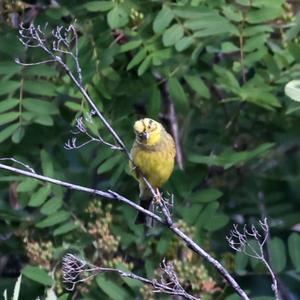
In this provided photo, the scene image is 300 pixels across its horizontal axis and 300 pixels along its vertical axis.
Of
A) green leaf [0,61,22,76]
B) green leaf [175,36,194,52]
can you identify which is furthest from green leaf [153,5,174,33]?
green leaf [0,61,22,76]

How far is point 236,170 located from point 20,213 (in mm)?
1348

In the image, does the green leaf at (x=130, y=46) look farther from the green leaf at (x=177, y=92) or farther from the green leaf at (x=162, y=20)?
the green leaf at (x=177, y=92)

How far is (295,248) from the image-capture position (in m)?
6.04

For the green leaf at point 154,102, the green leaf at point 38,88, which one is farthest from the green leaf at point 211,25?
the green leaf at point 38,88

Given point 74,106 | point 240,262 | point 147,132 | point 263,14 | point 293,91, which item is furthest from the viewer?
point 240,262

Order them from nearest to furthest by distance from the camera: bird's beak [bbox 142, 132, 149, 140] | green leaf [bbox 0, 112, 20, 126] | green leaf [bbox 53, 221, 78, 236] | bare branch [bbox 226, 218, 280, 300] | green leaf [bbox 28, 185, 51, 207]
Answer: bare branch [bbox 226, 218, 280, 300]
bird's beak [bbox 142, 132, 149, 140]
green leaf [bbox 0, 112, 20, 126]
green leaf [bbox 28, 185, 51, 207]
green leaf [bbox 53, 221, 78, 236]

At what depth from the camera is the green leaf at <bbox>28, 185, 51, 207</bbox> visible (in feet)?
19.4

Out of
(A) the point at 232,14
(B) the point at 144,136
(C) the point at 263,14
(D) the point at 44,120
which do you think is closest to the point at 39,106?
(D) the point at 44,120

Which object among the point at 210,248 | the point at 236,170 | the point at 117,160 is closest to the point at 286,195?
the point at 236,170

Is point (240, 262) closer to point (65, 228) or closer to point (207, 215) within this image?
point (207, 215)

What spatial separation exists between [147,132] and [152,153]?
12 centimetres

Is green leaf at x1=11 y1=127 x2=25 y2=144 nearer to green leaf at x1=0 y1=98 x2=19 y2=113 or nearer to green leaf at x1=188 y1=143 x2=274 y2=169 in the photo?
green leaf at x1=0 y1=98 x2=19 y2=113

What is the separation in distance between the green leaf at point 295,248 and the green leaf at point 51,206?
1246 mm

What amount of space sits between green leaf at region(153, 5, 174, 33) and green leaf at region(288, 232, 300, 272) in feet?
4.33
